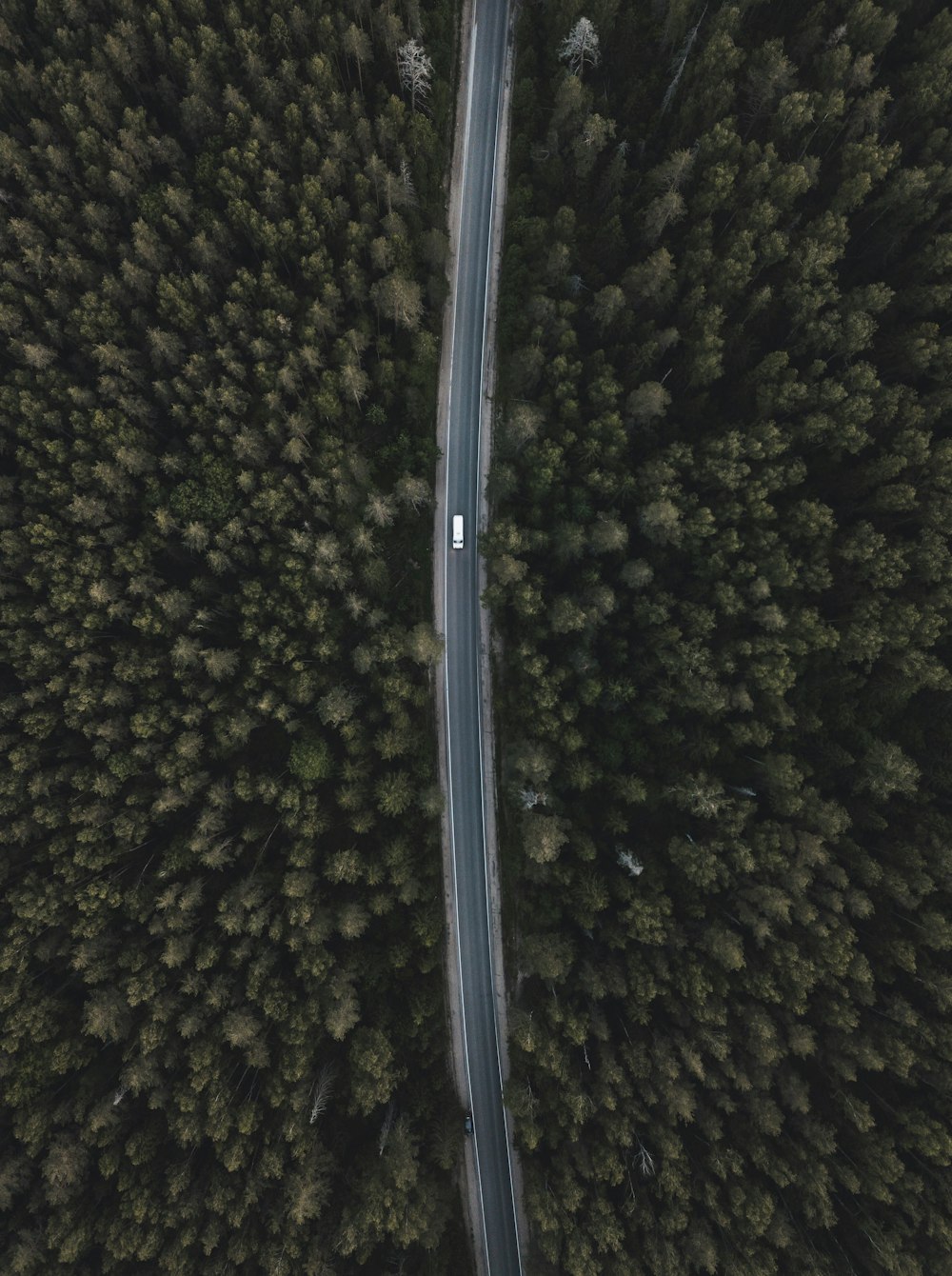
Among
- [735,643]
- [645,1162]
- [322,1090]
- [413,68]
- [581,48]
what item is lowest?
[322,1090]

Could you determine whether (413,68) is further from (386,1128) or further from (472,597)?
(386,1128)

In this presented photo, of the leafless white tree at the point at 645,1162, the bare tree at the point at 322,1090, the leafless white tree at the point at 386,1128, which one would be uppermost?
the leafless white tree at the point at 645,1162

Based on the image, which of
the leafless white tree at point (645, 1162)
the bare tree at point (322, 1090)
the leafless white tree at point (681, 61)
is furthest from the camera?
the leafless white tree at point (681, 61)

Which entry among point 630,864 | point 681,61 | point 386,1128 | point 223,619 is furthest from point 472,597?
point 681,61

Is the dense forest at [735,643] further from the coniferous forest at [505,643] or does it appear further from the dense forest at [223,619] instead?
the dense forest at [223,619]

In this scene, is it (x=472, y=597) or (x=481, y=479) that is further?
(x=481, y=479)

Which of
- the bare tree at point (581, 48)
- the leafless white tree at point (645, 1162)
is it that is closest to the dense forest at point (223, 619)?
the bare tree at point (581, 48)
